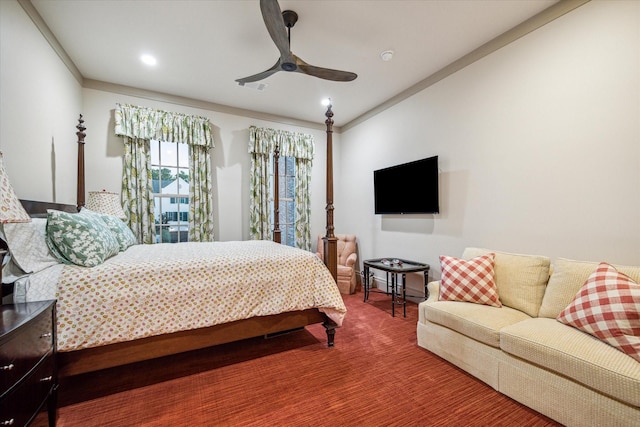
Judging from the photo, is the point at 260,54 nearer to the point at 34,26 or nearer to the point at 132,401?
the point at 34,26

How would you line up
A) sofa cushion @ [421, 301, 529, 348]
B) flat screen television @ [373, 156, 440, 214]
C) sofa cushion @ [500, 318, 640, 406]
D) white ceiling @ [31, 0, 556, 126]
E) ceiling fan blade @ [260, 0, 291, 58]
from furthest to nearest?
flat screen television @ [373, 156, 440, 214] → white ceiling @ [31, 0, 556, 126] → sofa cushion @ [421, 301, 529, 348] → ceiling fan blade @ [260, 0, 291, 58] → sofa cushion @ [500, 318, 640, 406]

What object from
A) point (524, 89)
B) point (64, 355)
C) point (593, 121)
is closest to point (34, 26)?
point (64, 355)

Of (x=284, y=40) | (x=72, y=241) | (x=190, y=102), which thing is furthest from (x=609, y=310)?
(x=190, y=102)

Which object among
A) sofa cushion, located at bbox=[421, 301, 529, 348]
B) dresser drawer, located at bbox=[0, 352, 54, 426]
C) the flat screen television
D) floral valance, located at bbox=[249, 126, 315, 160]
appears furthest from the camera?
floral valance, located at bbox=[249, 126, 315, 160]

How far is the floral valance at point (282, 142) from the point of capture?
4.47m

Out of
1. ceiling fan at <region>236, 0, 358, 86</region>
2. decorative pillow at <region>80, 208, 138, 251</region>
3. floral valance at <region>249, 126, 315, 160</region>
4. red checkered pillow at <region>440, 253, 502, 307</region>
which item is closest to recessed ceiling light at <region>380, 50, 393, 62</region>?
ceiling fan at <region>236, 0, 358, 86</region>

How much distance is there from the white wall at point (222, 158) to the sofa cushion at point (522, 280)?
10.6 feet

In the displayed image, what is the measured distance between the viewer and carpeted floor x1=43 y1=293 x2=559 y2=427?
1.61 m

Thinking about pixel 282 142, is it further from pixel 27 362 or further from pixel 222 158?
pixel 27 362

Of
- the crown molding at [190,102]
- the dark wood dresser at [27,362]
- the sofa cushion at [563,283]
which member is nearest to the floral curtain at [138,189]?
the crown molding at [190,102]

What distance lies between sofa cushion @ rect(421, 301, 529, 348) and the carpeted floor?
0.33 m

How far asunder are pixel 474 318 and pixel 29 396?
2662 millimetres

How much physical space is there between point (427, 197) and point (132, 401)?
3421 millimetres

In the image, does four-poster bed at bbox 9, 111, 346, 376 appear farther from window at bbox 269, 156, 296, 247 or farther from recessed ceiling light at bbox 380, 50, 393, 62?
window at bbox 269, 156, 296, 247
